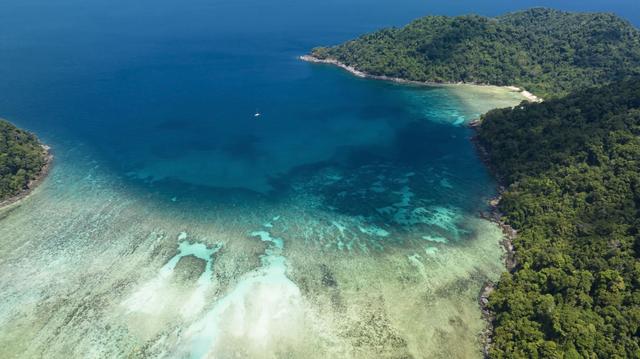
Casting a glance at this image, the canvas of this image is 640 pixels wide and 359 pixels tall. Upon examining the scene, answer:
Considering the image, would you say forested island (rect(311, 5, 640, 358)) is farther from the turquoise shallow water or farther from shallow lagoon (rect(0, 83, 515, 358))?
shallow lagoon (rect(0, 83, 515, 358))

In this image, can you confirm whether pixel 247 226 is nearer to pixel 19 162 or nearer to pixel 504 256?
pixel 504 256

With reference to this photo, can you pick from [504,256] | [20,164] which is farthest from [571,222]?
[20,164]

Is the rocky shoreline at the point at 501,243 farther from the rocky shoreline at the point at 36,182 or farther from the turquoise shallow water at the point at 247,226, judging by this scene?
the rocky shoreline at the point at 36,182

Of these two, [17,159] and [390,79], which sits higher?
[390,79]

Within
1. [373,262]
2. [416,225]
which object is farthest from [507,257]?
[373,262]

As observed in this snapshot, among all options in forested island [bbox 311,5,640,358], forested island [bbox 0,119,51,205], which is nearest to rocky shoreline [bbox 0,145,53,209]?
forested island [bbox 0,119,51,205]

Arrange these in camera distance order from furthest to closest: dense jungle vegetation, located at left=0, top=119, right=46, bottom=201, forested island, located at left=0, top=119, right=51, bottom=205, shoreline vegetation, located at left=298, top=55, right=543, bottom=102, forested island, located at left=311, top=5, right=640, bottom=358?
shoreline vegetation, located at left=298, top=55, right=543, bottom=102 < dense jungle vegetation, located at left=0, top=119, right=46, bottom=201 < forested island, located at left=0, top=119, right=51, bottom=205 < forested island, located at left=311, top=5, right=640, bottom=358

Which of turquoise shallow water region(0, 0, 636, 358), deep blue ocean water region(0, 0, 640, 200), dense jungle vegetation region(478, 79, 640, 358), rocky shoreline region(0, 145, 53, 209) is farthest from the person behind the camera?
deep blue ocean water region(0, 0, 640, 200)
